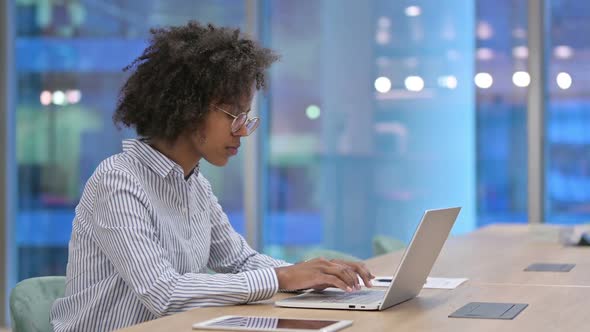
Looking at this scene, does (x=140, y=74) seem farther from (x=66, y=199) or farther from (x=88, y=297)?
(x=66, y=199)

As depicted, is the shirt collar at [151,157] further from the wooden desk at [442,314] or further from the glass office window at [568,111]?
the glass office window at [568,111]

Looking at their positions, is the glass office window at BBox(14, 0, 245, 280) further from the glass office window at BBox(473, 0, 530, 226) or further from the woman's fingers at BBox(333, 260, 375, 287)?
the woman's fingers at BBox(333, 260, 375, 287)

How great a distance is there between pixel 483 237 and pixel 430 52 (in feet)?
6.29

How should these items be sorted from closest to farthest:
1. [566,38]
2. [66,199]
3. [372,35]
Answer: [566,38] → [372,35] → [66,199]

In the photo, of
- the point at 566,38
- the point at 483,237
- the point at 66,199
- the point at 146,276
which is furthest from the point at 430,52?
the point at 146,276

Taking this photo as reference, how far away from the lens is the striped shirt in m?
2.09

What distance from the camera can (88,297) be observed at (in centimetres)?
226

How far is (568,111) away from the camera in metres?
5.74

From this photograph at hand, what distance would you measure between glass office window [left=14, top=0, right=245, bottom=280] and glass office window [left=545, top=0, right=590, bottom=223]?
2072mm

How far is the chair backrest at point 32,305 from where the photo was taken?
94.7 inches

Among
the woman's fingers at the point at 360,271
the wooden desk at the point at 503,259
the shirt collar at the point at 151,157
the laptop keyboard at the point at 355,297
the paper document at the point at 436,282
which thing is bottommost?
the wooden desk at the point at 503,259

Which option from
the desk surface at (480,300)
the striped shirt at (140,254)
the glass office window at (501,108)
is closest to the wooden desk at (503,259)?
the desk surface at (480,300)

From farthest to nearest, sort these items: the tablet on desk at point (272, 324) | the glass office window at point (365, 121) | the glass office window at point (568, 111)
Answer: the glass office window at point (365, 121), the glass office window at point (568, 111), the tablet on desk at point (272, 324)

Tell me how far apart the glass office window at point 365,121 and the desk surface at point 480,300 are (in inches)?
95.7
